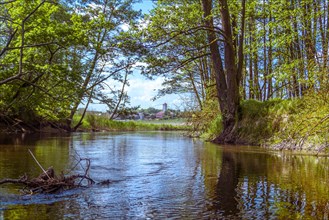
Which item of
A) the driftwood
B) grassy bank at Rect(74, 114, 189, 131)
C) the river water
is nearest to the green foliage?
the river water

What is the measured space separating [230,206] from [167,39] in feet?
38.6

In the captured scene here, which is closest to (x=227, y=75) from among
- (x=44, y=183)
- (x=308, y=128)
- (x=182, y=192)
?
(x=308, y=128)

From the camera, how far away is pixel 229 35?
57.3 ft

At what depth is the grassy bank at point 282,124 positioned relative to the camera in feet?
39.5

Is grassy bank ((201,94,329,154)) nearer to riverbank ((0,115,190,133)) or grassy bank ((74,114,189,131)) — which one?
riverbank ((0,115,190,133))

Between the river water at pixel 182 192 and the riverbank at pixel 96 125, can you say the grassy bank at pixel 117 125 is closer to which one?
the riverbank at pixel 96 125

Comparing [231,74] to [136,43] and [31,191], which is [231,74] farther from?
[31,191]

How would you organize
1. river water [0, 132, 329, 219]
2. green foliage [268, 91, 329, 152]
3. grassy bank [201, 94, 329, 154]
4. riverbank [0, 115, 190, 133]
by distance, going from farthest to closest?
1. riverbank [0, 115, 190, 133]
2. grassy bank [201, 94, 329, 154]
3. green foliage [268, 91, 329, 152]
4. river water [0, 132, 329, 219]

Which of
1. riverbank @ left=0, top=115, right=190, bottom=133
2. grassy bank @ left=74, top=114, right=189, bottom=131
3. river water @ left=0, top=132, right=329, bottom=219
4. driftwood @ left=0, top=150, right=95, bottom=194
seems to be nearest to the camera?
river water @ left=0, top=132, right=329, bottom=219

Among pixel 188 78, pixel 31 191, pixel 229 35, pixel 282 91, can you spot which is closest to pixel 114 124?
pixel 188 78

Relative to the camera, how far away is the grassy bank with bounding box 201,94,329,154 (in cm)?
1205

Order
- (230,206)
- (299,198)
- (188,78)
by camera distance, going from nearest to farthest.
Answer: (230,206) → (299,198) → (188,78)

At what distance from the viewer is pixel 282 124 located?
15562mm

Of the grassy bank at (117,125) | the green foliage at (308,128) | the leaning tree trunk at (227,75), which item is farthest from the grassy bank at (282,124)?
the grassy bank at (117,125)
